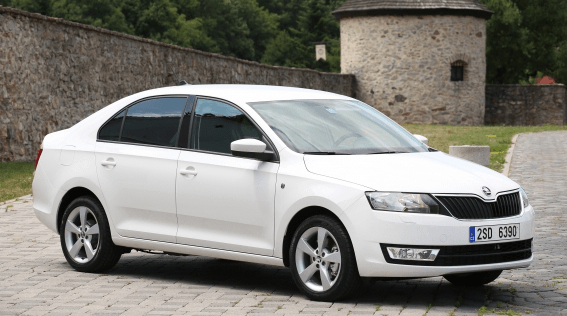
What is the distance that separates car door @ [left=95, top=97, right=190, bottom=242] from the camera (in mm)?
7508

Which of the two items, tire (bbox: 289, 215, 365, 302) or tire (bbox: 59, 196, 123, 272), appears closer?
tire (bbox: 289, 215, 365, 302)

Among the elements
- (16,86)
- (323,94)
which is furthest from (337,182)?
(16,86)

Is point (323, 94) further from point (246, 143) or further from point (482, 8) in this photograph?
point (482, 8)

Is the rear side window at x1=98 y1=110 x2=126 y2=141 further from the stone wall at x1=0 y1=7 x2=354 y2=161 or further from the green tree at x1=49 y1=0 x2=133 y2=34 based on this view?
the green tree at x1=49 y1=0 x2=133 y2=34

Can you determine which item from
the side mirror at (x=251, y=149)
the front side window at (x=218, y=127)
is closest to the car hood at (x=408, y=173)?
the side mirror at (x=251, y=149)

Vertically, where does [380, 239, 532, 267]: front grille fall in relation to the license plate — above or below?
below

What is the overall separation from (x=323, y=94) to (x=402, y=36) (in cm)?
3756

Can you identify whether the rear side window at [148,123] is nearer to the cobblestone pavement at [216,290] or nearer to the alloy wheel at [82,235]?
the alloy wheel at [82,235]

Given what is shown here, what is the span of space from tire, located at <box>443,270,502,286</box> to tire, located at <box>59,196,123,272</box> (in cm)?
280

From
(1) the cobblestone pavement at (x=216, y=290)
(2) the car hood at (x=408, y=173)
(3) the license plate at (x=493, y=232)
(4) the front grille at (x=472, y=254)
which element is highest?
(2) the car hood at (x=408, y=173)

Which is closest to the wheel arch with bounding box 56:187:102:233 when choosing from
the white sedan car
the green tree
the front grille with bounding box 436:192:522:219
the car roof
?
the white sedan car

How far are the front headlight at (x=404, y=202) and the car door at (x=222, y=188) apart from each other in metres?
0.88

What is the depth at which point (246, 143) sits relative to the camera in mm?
6773

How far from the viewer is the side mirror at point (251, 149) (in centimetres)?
675
